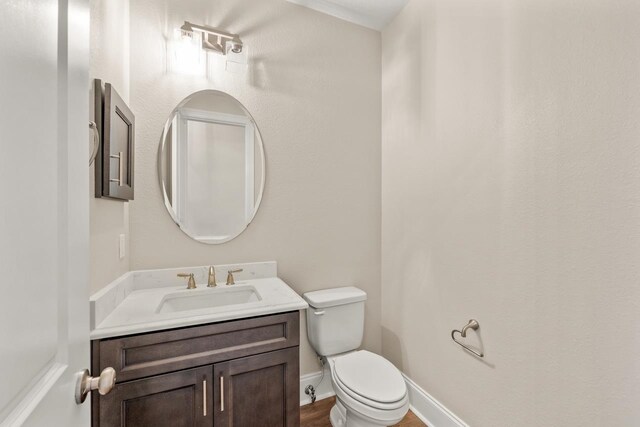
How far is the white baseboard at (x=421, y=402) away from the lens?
5.23 ft

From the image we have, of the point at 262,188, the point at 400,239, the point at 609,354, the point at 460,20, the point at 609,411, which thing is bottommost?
the point at 609,411

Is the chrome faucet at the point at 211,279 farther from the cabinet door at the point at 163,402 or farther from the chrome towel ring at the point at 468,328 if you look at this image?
the chrome towel ring at the point at 468,328

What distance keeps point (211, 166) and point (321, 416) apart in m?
1.70

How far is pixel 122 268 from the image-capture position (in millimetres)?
1443

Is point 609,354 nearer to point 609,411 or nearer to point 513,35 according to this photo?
point 609,411

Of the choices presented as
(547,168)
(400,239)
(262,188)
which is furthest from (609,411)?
(262,188)

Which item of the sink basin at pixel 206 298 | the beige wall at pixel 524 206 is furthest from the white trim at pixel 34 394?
the beige wall at pixel 524 206

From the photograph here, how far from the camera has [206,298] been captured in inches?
61.8

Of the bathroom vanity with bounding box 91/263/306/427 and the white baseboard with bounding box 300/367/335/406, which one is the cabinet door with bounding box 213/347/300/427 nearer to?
the bathroom vanity with bounding box 91/263/306/427

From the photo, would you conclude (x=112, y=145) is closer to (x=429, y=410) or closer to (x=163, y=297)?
(x=163, y=297)

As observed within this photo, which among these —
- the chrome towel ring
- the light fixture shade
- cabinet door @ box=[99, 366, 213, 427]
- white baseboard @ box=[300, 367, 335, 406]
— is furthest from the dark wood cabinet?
the light fixture shade

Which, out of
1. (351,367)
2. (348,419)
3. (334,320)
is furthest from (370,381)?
(334,320)

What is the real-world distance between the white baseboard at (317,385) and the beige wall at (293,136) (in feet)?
0.19

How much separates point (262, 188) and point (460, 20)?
56.9 inches
